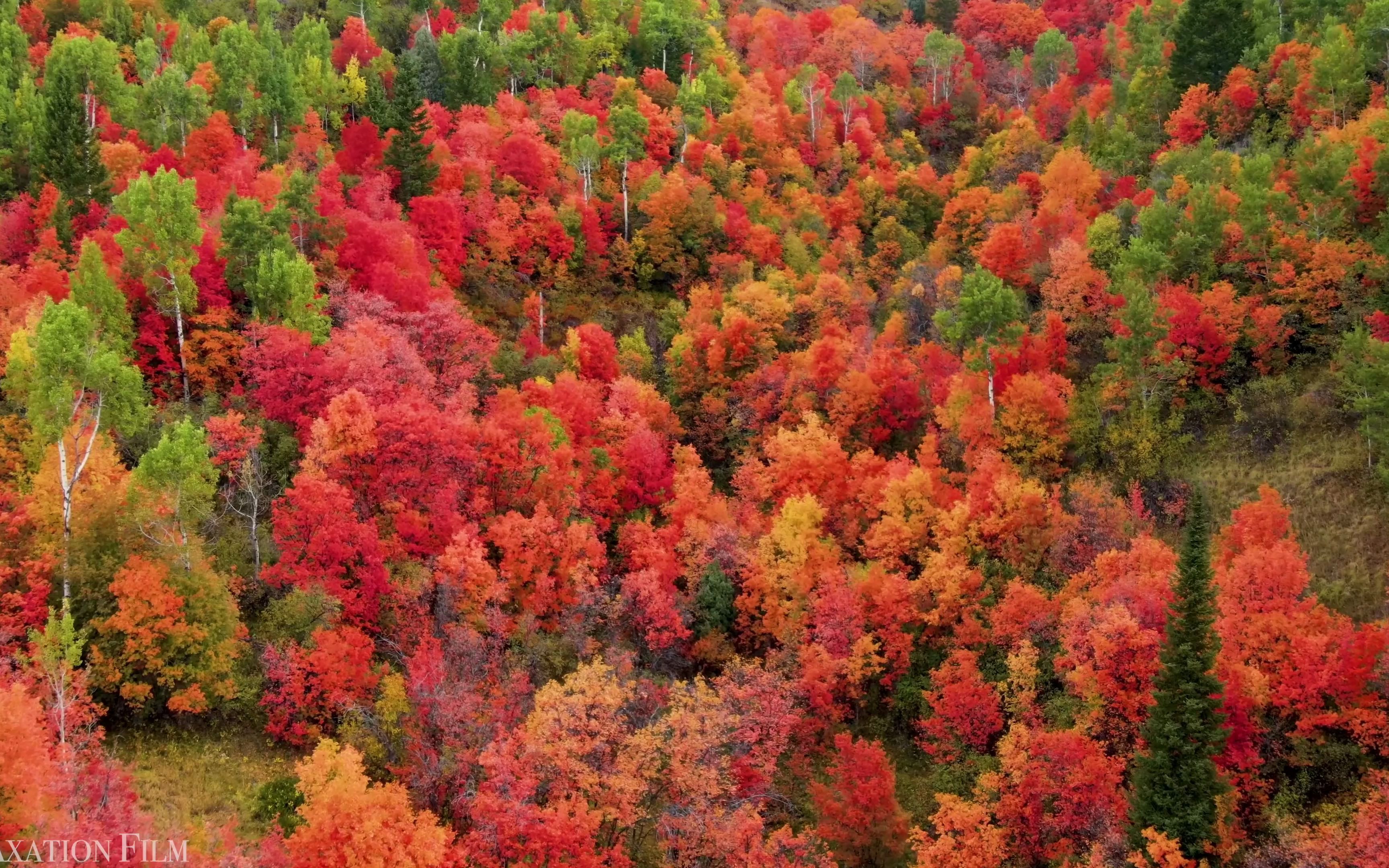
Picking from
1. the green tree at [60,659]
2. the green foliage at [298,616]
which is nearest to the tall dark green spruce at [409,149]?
the green foliage at [298,616]

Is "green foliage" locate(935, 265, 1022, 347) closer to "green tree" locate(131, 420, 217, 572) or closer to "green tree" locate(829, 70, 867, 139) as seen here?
"green tree" locate(131, 420, 217, 572)

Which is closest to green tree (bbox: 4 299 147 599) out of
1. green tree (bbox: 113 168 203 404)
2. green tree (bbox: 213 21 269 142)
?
green tree (bbox: 113 168 203 404)

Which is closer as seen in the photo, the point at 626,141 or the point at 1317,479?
the point at 1317,479

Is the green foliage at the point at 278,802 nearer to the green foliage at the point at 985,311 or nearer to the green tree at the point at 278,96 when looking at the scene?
the green foliage at the point at 985,311

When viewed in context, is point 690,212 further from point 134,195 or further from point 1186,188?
point 134,195

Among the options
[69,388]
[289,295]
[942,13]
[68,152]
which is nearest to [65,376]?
[69,388]

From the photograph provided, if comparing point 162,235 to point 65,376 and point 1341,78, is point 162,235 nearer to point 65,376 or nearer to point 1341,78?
point 65,376
